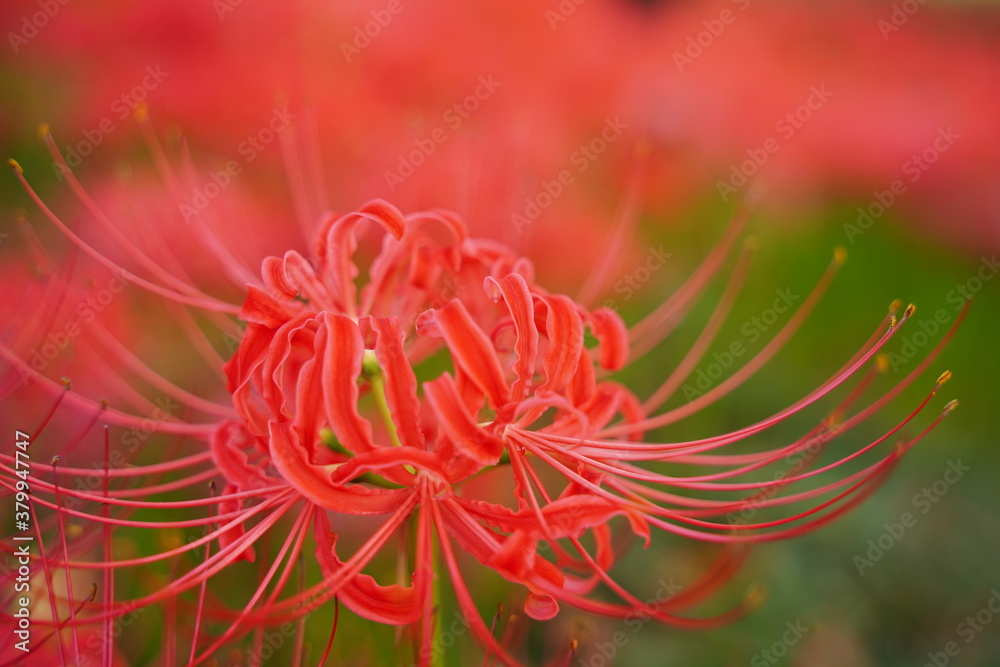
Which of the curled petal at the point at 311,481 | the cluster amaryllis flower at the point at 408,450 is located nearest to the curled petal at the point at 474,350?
the cluster amaryllis flower at the point at 408,450

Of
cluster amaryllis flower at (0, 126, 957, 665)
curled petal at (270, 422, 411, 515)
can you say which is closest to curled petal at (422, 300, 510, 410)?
cluster amaryllis flower at (0, 126, 957, 665)

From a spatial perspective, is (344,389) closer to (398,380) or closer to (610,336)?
(398,380)

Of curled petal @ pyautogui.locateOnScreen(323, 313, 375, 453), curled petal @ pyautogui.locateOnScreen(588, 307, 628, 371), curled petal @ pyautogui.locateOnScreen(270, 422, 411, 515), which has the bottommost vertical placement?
curled petal @ pyautogui.locateOnScreen(270, 422, 411, 515)

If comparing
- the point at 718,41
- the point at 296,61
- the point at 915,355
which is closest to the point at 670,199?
the point at 718,41

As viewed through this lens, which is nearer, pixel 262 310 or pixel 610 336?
pixel 262 310

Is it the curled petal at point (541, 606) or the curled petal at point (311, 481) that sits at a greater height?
the curled petal at point (541, 606)

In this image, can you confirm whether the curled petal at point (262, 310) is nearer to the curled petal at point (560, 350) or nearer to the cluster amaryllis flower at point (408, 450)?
the cluster amaryllis flower at point (408, 450)

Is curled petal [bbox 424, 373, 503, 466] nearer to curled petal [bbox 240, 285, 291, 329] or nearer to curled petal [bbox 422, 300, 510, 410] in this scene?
curled petal [bbox 422, 300, 510, 410]

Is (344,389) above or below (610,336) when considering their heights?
below

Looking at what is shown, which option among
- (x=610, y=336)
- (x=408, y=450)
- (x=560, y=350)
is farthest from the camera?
(x=610, y=336)

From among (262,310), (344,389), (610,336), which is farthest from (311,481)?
(610,336)


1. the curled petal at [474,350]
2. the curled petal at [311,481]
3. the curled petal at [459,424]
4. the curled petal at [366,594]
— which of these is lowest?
the curled petal at [366,594]
